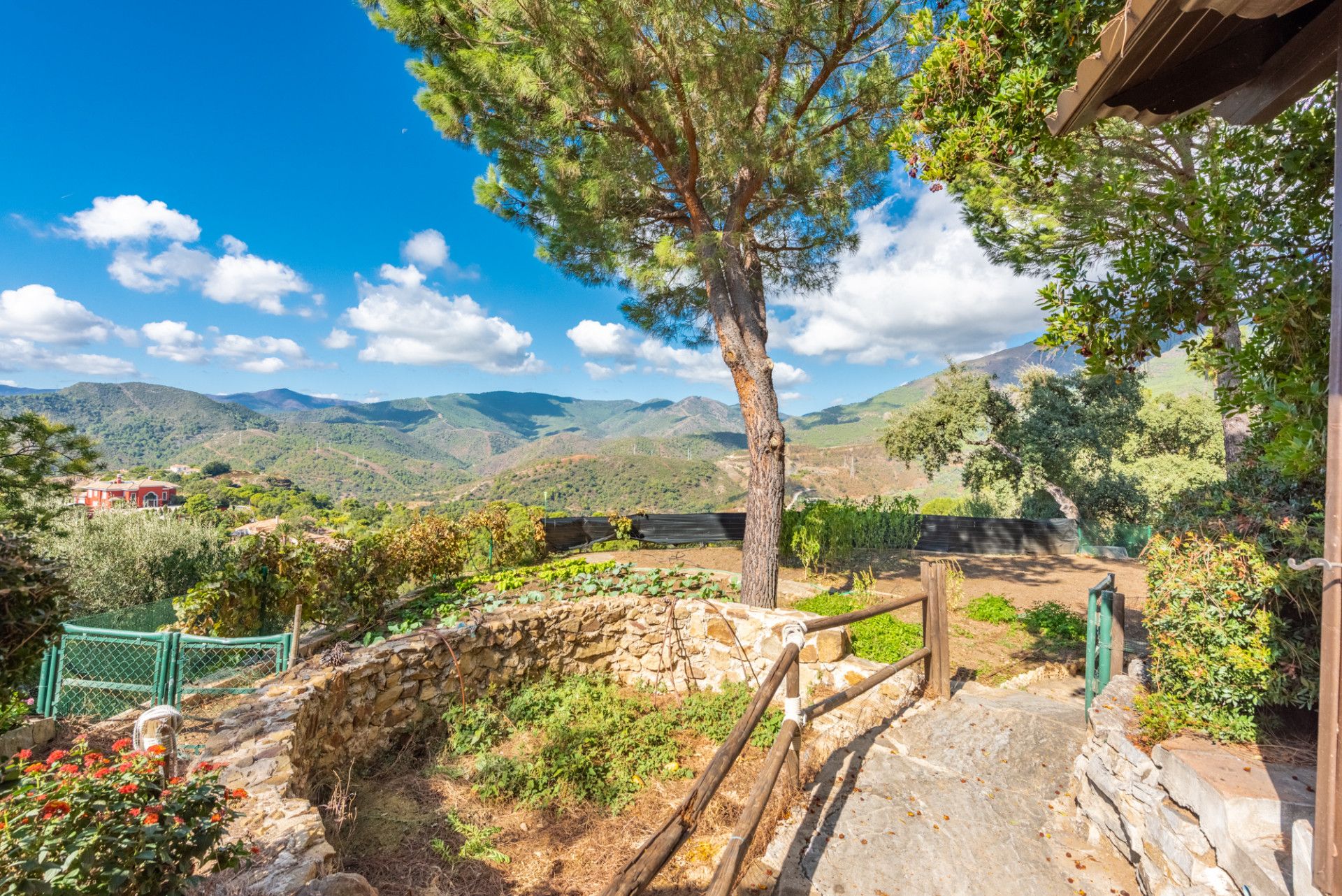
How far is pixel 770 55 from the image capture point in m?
4.91

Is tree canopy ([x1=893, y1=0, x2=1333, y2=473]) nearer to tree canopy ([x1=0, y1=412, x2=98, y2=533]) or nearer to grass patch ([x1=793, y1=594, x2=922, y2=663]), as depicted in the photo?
grass patch ([x1=793, y1=594, x2=922, y2=663])

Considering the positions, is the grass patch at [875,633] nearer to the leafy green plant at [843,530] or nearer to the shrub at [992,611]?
the leafy green plant at [843,530]

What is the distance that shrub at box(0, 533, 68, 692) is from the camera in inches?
68.1

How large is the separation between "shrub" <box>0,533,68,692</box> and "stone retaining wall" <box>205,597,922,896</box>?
886 millimetres

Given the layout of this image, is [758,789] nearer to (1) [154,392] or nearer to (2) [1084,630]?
(2) [1084,630]

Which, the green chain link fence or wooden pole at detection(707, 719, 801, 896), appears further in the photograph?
the green chain link fence

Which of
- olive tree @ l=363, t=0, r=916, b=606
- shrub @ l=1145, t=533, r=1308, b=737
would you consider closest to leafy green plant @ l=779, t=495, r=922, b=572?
olive tree @ l=363, t=0, r=916, b=606

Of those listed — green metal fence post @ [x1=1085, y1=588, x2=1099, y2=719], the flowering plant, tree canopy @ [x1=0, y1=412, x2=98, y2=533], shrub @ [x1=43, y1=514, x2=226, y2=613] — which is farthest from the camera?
tree canopy @ [x1=0, y1=412, x2=98, y2=533]

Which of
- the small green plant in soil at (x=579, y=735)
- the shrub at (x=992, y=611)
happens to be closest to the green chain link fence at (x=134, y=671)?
the small green plant in soil at (x=579, y=735)

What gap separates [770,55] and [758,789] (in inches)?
223

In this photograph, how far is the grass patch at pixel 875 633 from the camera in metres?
4.42

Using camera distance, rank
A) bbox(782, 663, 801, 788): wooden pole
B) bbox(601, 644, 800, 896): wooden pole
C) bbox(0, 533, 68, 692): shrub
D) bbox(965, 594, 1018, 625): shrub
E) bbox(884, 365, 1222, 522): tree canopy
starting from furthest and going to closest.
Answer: bbox(884, 365, 1222, 522): tree canopy, bbox(965, 594, 1018, 625): shrub, bbox(782, 663, 801, 788): wooden pole, bbox(0, 533, 68, 692): shrub, bbox(601, 644, 800, 896): wooden pole

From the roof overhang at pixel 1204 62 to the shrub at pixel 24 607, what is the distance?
3800 millimetres

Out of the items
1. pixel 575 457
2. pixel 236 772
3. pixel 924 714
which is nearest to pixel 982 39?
pixel 924 714
